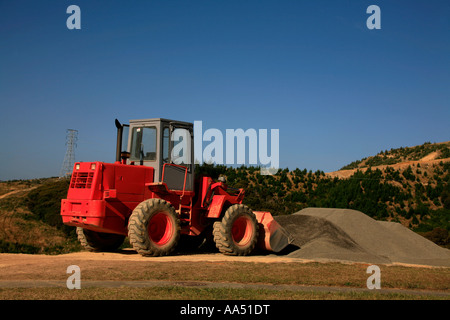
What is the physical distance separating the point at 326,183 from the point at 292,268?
35.6 m

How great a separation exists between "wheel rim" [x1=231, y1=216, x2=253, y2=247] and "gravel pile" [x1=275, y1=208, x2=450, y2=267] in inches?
69.1

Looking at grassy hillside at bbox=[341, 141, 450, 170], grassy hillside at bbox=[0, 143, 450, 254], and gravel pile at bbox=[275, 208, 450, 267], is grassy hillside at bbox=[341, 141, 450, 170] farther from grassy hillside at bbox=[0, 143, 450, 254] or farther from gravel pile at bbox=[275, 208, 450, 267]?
gravel pile at bbox=[275, 208, 450, 267]

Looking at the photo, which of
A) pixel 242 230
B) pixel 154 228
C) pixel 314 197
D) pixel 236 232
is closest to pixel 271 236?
pixel 242 230

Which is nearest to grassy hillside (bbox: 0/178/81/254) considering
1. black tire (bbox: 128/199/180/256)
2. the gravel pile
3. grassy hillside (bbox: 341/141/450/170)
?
black tire (bbox: 128/199/180/256)

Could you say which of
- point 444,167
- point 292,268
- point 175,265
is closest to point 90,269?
point 175,265

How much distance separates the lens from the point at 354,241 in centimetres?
1822

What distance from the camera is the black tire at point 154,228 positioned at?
39.1 feet

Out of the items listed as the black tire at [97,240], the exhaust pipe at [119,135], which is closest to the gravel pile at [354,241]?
the black tire at [97,240]

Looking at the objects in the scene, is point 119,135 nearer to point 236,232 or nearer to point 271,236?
point 236,232

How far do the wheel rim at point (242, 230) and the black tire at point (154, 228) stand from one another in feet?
7.76

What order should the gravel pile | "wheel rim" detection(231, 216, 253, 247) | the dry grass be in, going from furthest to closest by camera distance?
the gravel pile
"wheel rim" detection(231, 216, 253, 247)
the dry grass

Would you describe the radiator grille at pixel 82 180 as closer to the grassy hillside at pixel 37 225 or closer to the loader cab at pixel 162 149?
the loader cab at pixel 162 149

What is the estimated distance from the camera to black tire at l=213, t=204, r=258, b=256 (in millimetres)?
13828
